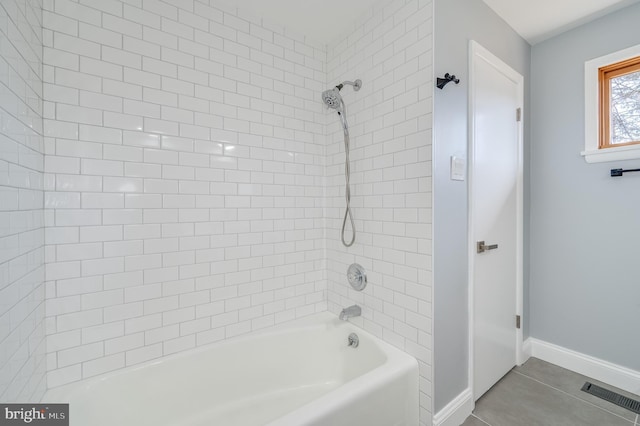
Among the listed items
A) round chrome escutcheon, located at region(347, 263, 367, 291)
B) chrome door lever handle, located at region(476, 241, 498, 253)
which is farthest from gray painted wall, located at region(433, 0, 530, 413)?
round chrome escutcheon, located at region(347, 263, 367, 291)

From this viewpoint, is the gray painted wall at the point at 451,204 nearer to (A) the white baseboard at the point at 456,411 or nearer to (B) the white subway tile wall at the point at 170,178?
(A) the white baseboard at the point at 456,411

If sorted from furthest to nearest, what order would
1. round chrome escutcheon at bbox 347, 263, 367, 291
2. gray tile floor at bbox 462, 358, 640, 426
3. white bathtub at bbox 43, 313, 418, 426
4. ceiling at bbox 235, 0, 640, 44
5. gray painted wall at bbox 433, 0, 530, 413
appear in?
round chrome escutcheon at bbox 347, 263, 367, 291 → ceiling at bbox 235, 0, 640, 44 → gray tile floor at bbox 462, 358, 640, 426 → gray painted wall at bbox 433, 0, 530, 413 → white bathtub at bbox 43, 313, 418, 426

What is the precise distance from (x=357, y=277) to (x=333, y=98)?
1.32 m

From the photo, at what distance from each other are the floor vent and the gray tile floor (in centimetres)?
4

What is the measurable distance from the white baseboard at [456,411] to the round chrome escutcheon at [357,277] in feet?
2.67

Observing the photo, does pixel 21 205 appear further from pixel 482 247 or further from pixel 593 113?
pixel 593 113

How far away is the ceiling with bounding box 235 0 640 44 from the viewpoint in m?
1.71

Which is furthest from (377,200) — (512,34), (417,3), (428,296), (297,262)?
(512,34)

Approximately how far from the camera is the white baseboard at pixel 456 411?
4.77 feet

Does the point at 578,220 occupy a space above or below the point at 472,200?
below

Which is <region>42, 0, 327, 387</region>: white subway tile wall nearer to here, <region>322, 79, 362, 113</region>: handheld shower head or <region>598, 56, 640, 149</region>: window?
<region>322, 79, 362, 113</region>: handheld shower head

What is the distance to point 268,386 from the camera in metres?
1.71

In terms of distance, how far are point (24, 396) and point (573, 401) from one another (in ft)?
9.69

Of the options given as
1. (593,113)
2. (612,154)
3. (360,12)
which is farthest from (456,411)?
(360,12)
